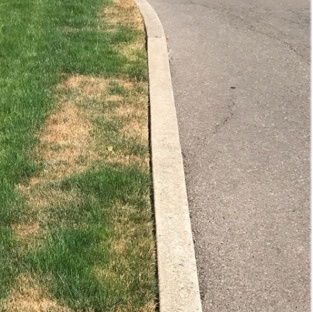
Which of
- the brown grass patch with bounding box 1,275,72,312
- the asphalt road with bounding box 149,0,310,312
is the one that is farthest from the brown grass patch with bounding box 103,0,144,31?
the brown grass patch with bounding box 1,275,72,312

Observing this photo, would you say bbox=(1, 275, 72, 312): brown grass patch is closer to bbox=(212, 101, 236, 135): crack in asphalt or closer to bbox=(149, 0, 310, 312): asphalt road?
bbox=(149, 0, 310, 312): asphalt road

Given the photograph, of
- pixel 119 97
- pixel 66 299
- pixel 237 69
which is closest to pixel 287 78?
pixel 237 69

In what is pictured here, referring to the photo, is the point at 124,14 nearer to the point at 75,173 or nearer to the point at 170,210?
the point at 75,173

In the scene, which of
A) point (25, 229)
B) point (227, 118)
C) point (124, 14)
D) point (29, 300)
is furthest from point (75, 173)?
point (124, 14)

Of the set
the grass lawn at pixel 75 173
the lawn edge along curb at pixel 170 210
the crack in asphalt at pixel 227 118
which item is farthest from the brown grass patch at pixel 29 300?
the crack in asphalt at pixel 227 118

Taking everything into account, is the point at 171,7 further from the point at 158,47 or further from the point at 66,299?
the point at 66,299

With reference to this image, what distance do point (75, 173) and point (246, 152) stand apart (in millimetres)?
1313

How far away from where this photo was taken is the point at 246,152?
4914 mm

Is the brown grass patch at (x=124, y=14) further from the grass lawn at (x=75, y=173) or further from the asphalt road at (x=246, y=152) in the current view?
the grass lawn at (x=75, y=173)

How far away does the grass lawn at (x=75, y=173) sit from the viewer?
3.29 metres

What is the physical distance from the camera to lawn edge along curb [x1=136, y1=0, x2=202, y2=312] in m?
3.26

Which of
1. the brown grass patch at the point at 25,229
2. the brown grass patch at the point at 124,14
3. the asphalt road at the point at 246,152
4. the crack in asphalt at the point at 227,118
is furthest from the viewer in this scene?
the brown grass patch at the point at 124,14

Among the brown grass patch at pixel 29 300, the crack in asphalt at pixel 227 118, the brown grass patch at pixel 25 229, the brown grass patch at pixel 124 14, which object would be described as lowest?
the brown grass patch at pixel 124 14

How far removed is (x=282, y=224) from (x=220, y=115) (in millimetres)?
1809
